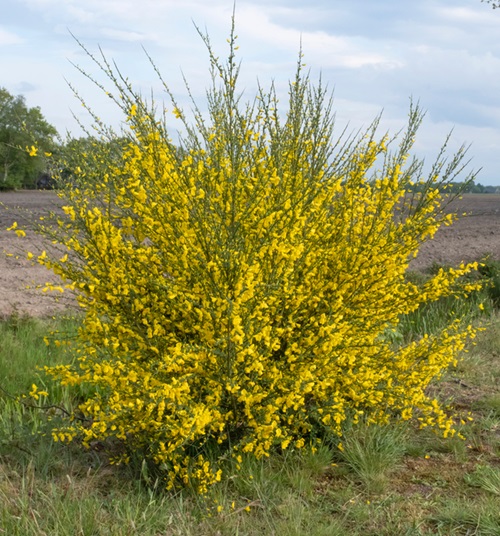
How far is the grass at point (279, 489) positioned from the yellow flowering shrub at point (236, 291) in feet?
0.58

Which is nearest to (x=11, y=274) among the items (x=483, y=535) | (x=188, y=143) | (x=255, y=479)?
(x=188, y=143)

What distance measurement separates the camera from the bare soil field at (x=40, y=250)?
745 cm

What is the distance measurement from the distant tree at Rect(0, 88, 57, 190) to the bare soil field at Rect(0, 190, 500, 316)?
80.2 ft

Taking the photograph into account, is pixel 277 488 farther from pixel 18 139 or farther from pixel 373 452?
pixel 18 139

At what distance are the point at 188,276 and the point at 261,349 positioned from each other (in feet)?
1.88

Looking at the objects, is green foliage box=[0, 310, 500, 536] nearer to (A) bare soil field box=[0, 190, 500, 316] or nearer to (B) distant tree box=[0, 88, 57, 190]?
(A) bare soil field box=[0, 190, 500, 316]

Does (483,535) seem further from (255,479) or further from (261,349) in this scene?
(261,349)

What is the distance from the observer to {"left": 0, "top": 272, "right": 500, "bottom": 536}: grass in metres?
3.24

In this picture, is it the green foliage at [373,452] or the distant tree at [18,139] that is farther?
the distant tree at [18,139]

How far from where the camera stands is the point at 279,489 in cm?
374

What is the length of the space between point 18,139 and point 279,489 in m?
46.2

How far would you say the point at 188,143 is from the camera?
4.19 m

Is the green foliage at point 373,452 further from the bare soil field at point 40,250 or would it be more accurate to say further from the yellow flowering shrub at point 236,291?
the bare soil field at point 40,250

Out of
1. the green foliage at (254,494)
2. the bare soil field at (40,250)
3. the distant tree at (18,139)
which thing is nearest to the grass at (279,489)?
the green foliage at (254,494)
